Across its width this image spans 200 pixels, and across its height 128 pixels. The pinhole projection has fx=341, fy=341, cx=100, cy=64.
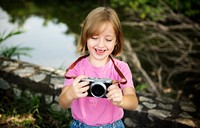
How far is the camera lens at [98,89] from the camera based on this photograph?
5.39 ft

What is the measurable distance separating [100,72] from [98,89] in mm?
273

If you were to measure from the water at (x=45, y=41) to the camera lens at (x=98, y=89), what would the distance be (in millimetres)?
3720

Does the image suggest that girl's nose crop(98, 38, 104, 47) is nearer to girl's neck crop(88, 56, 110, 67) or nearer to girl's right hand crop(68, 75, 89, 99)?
girl's neck crop(88, 56, 110, 67)

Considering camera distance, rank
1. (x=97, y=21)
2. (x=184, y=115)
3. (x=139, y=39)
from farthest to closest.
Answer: (x=139, y=39), (x=184, y=115), (x=97, y=21)

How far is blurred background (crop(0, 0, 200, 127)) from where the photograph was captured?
5.13 metres

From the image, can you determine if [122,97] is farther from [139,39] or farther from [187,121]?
[139,39]

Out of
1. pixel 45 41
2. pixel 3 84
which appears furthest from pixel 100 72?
pixel 45 41

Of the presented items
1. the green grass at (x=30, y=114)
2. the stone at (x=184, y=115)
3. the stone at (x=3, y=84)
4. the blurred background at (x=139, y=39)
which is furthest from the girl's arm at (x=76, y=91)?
the blurred background at (x=139, y=39)

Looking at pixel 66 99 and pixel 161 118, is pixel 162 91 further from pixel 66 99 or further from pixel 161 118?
pixel 66 99

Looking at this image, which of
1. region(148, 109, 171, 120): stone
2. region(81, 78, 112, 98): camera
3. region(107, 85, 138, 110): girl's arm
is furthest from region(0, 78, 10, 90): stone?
region(81, 78, 112, 98): camera

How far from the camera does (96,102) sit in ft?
6.35

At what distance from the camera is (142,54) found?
6.46 m

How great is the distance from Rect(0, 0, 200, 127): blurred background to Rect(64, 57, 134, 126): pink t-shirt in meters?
1.99

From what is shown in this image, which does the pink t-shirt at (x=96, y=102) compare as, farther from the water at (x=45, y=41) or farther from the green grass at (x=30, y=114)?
the water at (x=45, y=41)
